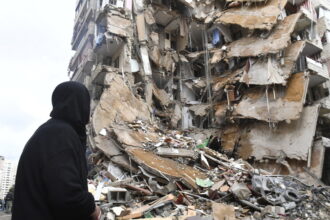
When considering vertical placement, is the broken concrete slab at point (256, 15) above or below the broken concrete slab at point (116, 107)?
above

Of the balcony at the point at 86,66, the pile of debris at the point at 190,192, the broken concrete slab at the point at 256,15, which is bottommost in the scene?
the pile of debris at the point at 190,192

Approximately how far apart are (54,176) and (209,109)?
17.9 m

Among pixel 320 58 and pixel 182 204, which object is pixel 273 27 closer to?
pixel 320 58

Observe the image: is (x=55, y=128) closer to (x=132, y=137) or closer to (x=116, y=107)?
(x=132, y=137)

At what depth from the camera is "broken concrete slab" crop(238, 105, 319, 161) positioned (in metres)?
13.6

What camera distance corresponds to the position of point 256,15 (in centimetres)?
1703

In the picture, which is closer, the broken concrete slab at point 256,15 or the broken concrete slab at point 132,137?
the broken concrete slab at point 132,137

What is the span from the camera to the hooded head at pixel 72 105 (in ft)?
5.94

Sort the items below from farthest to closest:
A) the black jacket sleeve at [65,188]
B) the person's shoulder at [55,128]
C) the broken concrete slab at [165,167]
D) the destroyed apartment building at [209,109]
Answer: the broken concrete slab at [165,167], the destroyed apartment building at [209,109], the person's shoulder at [55,128], the black jacket sleeve at [65,188]

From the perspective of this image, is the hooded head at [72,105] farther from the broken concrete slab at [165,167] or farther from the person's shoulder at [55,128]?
the broken concrete slab at [165,167]

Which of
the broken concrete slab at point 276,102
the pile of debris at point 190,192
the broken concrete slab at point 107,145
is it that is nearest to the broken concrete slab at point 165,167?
the pile of debris at point 190,192

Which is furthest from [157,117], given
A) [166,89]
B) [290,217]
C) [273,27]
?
[290,217]

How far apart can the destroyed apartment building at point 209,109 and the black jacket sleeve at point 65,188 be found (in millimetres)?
4562

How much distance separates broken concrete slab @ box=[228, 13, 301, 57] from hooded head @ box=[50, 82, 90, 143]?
15.5 m
